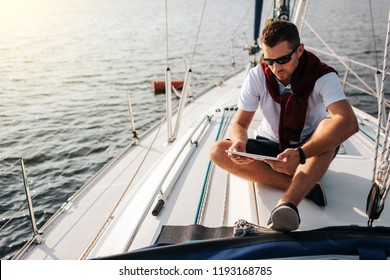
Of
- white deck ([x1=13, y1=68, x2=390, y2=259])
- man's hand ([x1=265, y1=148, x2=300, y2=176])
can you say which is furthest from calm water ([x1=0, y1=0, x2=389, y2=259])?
man's hand ([x1=265, y1=148, x2=300, y2=176])

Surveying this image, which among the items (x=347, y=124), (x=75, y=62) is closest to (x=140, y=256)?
(x=347, y=124)

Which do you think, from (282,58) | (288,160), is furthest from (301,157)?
(282,58)

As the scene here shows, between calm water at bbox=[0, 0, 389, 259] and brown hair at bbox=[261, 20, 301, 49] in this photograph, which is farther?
calm water at bbox=[0, 0, 389, 259]

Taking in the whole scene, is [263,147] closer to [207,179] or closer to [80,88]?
[207,179]

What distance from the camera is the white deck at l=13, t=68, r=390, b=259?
2.07m

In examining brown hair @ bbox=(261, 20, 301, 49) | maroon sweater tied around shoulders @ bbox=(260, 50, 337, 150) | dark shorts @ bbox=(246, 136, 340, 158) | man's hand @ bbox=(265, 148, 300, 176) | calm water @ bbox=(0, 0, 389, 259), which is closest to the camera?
man's hand @ bbox=(265, 148, 300, 176)

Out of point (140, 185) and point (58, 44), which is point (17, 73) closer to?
point (58, 44)

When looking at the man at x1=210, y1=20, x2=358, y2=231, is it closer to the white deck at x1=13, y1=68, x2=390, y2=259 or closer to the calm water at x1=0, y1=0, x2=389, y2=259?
the white deck at x1=13, y1=68, x2=390, y2=259

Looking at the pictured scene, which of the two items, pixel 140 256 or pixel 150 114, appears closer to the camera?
pixel 140 256

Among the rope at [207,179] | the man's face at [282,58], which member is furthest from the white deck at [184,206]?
the man's face at [282,58]

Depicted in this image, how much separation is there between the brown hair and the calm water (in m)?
1.98

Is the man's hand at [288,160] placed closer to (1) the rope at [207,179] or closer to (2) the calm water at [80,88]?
(1) the rope at [207,179]

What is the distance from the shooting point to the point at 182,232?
2.07 metres
